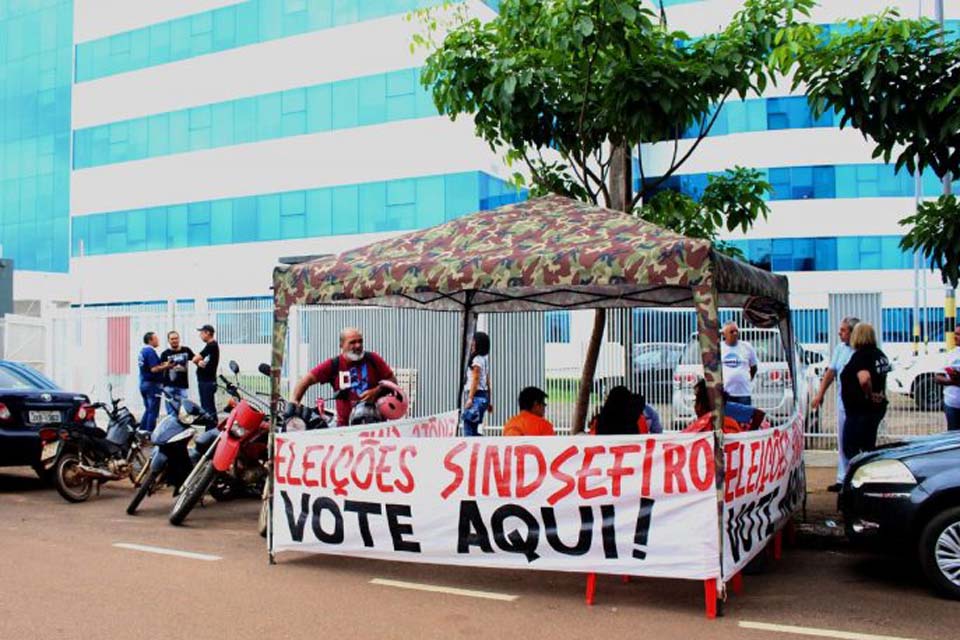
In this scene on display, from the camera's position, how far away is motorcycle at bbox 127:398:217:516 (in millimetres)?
9609

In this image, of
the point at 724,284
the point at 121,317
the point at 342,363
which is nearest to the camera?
the point at 724,284

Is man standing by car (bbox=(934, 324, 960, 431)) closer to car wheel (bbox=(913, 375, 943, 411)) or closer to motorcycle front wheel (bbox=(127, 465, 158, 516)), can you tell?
car wheel (bbox=(913, 375, 943, 411))

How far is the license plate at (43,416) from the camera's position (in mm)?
10992

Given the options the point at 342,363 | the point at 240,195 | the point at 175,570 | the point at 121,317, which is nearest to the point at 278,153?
the point at 240,195

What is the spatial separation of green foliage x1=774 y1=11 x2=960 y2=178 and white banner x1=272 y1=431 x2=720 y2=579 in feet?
12.0

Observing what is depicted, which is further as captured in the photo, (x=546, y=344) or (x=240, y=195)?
(x=240, y=195)

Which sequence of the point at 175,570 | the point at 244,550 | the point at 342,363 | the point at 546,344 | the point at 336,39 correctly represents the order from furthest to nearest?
the point at 336,39
the point at 546,344
the point at 342,363
the point at 244,550
the point at 175,570

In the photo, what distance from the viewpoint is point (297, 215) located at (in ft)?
105

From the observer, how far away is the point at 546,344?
15297 millimetres

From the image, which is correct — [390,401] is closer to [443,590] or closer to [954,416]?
[443,590]

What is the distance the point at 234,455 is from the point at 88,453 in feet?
9.42

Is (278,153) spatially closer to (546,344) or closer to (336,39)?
(336,39)

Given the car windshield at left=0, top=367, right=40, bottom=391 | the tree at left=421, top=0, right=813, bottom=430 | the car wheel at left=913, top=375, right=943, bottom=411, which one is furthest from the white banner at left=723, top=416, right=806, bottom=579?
the car windshield at left=0, top=367, right=40, bottom=391

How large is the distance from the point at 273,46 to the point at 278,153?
3.60m
